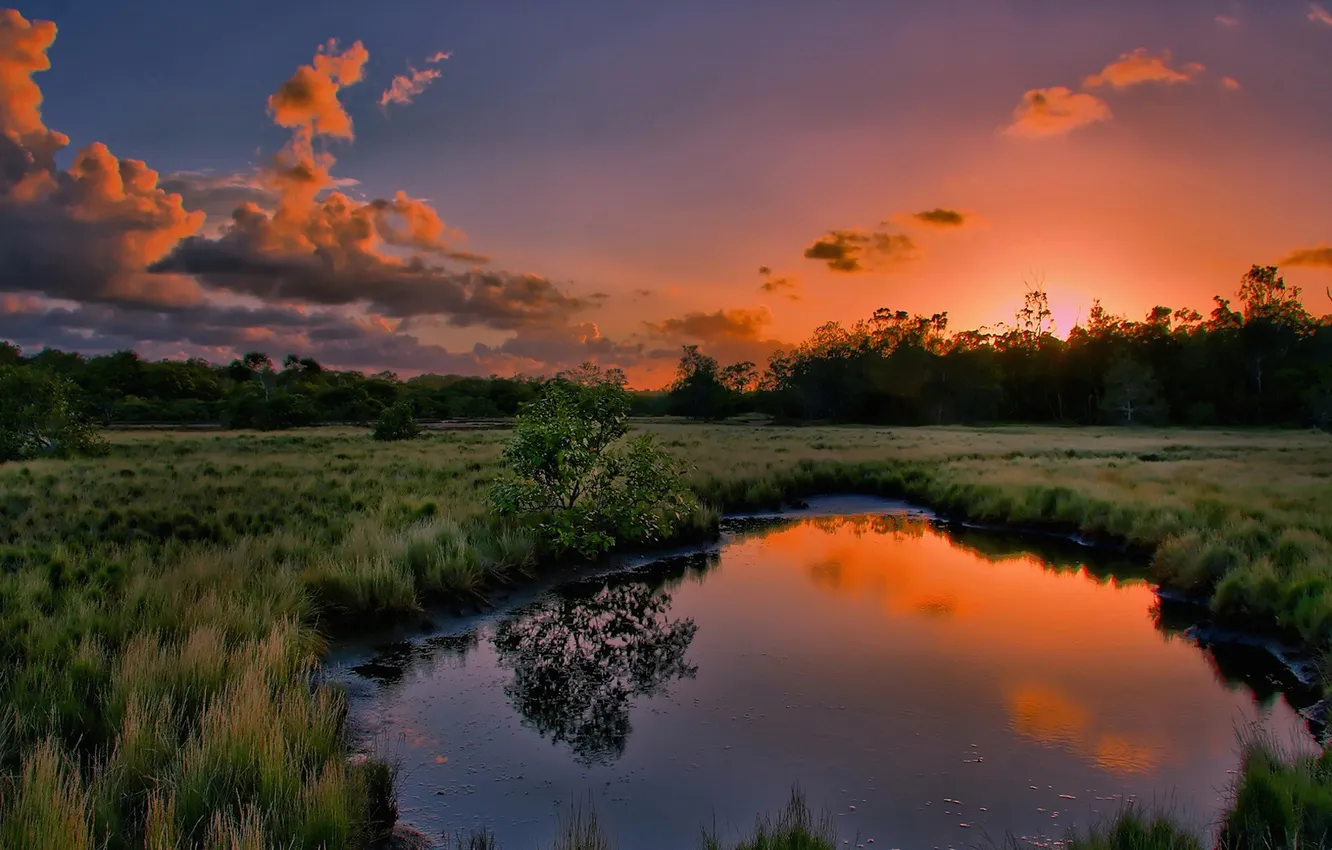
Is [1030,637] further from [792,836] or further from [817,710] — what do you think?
[792,836]

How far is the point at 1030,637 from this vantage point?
35.5ft

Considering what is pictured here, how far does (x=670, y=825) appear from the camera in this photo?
18.9ft

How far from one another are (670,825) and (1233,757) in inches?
221

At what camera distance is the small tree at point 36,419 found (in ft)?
94.5

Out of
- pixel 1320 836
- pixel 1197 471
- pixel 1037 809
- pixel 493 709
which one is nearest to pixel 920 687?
pixel 1037 809

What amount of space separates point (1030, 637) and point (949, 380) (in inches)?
3347

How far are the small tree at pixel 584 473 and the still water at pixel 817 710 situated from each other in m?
1.74

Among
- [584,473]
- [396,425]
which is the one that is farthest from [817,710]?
[396,425]

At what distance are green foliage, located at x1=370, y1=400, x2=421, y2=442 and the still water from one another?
36.7 m

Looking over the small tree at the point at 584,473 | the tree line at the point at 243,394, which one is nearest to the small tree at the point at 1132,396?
the tree line at the point at 243,394

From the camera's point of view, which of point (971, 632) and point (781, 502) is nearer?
point (971, 632)

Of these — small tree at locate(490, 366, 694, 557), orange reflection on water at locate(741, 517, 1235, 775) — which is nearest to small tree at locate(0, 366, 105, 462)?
small tree at locate(490, 366, 694, 557)

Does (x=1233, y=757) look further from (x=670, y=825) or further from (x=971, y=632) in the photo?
(x=670, y=825)

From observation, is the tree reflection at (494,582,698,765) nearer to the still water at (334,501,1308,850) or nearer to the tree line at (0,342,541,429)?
the still water at (334,501,1308,850)
